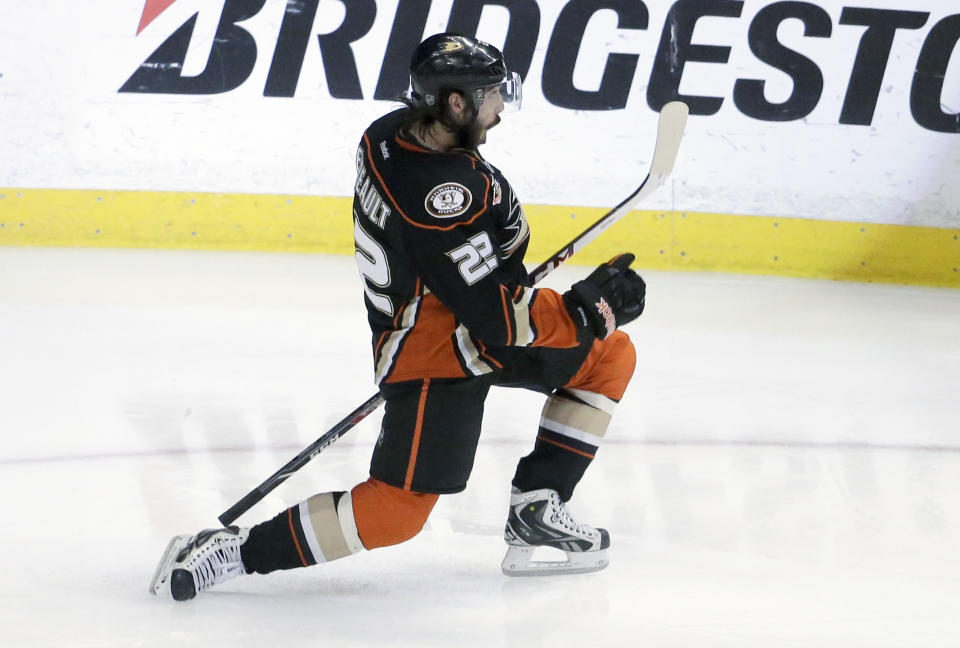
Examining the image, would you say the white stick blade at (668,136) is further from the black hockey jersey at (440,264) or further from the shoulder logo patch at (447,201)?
the shoulder logo patch at (447,201)

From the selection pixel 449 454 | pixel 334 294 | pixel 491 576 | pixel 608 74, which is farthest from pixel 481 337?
pixel 608 74

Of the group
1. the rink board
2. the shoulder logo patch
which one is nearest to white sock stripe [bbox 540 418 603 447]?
the shoulder logo patch

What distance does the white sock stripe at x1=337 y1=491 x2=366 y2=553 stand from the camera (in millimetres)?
1774

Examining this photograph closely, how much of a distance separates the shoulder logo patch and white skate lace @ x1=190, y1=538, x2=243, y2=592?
25.4 inches

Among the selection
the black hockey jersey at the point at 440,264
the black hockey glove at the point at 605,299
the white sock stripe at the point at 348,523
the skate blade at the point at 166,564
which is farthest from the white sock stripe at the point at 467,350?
the skate blade at the point at 166,564

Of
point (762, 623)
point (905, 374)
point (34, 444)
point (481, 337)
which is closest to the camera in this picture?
point (481, 337)

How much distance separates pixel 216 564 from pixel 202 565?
0.07 ft

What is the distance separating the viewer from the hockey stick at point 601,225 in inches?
75.0

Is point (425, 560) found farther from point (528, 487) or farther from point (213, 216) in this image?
point (213, 216)

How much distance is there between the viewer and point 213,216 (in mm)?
4566

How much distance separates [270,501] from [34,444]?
26.1 inches

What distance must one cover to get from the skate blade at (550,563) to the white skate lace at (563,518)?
0.14ft

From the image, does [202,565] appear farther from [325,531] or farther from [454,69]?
[454,69]

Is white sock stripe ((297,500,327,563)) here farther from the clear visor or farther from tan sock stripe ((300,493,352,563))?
the clear visor
